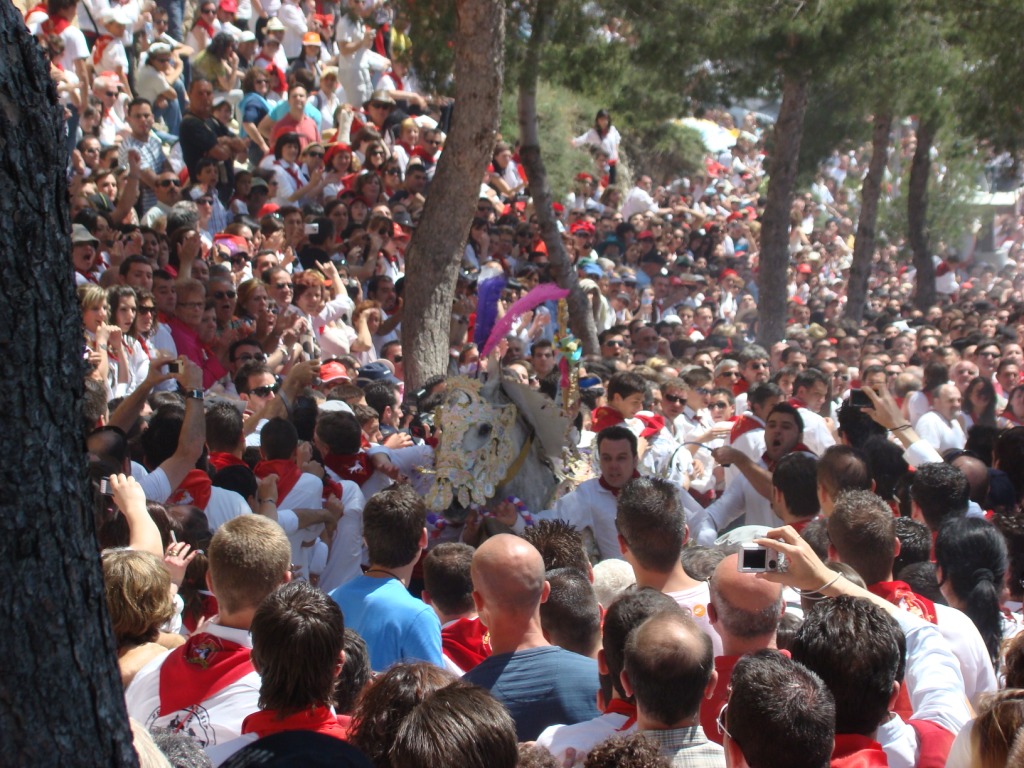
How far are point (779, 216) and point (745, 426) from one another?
23.0 ft

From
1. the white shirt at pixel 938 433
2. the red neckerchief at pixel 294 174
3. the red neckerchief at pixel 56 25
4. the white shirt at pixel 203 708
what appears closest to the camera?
the white shirt at pixel 203 708

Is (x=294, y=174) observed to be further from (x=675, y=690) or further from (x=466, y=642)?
(x=675, y=690)

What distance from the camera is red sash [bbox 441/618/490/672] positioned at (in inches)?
199

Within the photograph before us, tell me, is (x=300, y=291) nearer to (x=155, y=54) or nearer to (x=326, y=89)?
(x=155, y=54)

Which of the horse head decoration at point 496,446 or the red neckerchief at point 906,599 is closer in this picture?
the red neckerchief at point 906,599

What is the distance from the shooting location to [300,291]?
11094 mm

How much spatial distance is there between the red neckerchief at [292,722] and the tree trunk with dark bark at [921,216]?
19771 millimetres

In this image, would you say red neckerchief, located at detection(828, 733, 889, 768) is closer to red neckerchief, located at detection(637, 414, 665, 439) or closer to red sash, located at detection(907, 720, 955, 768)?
red sash, located at detection(907, 720, 955, 768)

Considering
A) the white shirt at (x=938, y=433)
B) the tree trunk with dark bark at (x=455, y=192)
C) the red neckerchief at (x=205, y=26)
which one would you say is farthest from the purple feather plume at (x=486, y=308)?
the red neckerchief at (x=205, y=26)

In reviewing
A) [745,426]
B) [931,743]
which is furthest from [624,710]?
[745,426]

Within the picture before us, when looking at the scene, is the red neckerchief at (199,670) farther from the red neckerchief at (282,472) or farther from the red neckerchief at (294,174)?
the red neckerchief at (294,174)

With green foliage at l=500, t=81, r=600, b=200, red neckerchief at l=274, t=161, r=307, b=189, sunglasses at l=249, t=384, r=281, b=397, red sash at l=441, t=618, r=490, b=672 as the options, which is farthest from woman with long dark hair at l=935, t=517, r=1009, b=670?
green foliage at l=500, t=81, r=600, b=200

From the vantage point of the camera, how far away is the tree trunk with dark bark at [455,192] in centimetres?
880

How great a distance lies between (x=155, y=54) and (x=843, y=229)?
1977 cm
